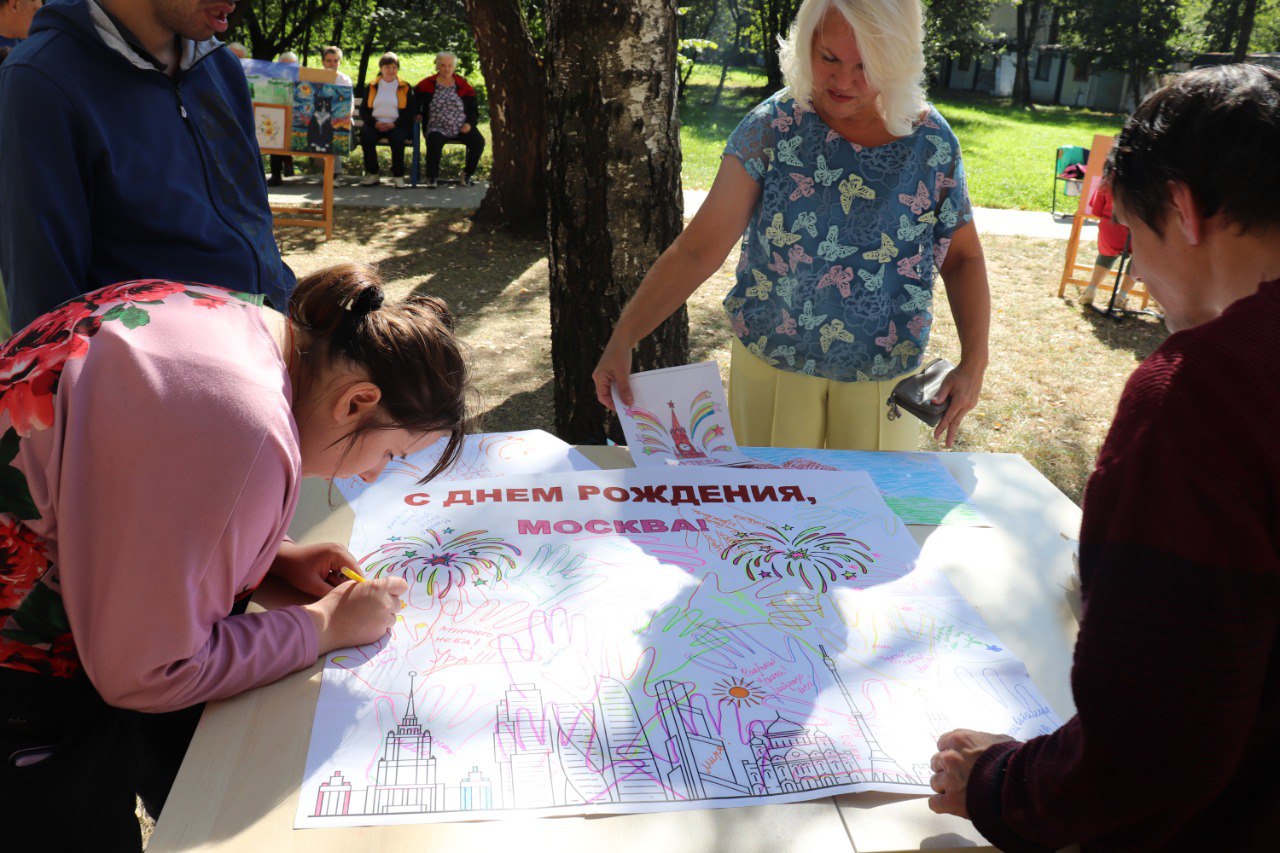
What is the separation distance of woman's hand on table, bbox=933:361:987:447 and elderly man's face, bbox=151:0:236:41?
1.61m

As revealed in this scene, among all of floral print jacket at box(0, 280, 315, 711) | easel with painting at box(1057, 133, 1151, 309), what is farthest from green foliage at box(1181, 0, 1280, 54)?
floral print jacket at box(0, 280, 315, 711)

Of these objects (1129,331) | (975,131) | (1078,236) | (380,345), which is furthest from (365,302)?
(975,131)

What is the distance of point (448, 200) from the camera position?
31.3 feet

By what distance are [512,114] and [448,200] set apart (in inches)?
89.4

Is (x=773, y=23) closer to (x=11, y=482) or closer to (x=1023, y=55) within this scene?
(x=1023, y=55)

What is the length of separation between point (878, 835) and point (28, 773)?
1024 mm

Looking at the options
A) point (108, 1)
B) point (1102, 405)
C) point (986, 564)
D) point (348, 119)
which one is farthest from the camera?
point (348, 119)

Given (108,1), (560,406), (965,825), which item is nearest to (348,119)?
(560,406)

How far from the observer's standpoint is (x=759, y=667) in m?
1.35

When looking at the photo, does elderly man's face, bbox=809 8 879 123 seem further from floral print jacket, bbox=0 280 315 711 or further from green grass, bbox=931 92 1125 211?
green grass, bbox=931 92 1125 211

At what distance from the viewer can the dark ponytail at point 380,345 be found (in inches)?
51.0

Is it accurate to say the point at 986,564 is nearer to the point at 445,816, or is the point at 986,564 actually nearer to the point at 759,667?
the point at 759,667

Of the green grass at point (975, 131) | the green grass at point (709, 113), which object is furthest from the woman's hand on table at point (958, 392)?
the green grass at point (709, 113)

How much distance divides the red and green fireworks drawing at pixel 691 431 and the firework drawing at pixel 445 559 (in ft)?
1.63
